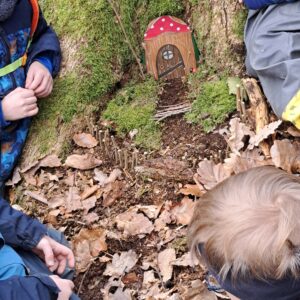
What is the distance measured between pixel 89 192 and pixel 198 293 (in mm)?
971

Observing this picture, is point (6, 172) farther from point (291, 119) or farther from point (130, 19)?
point (291, 119)

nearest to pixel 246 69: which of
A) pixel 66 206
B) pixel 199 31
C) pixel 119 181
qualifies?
pixel 199 31

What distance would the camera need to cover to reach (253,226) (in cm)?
196

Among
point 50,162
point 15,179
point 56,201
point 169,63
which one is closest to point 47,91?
point 50,162

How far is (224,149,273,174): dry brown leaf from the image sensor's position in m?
3.17

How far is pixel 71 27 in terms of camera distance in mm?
3805

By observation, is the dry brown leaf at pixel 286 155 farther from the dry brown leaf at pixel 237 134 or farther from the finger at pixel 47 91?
the finger at pixel 47 91

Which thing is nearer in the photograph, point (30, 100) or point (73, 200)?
point (73, 200)

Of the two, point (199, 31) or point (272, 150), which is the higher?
point (199, 31)

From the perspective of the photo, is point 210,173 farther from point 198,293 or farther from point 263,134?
point 198,293

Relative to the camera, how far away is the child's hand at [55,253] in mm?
2807

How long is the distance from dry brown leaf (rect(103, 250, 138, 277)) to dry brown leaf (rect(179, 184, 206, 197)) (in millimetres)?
470

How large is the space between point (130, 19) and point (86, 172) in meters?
1.16

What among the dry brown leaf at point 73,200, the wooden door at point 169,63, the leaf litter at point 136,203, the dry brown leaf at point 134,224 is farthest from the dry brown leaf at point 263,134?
the dry brown leaf at point 73,200
